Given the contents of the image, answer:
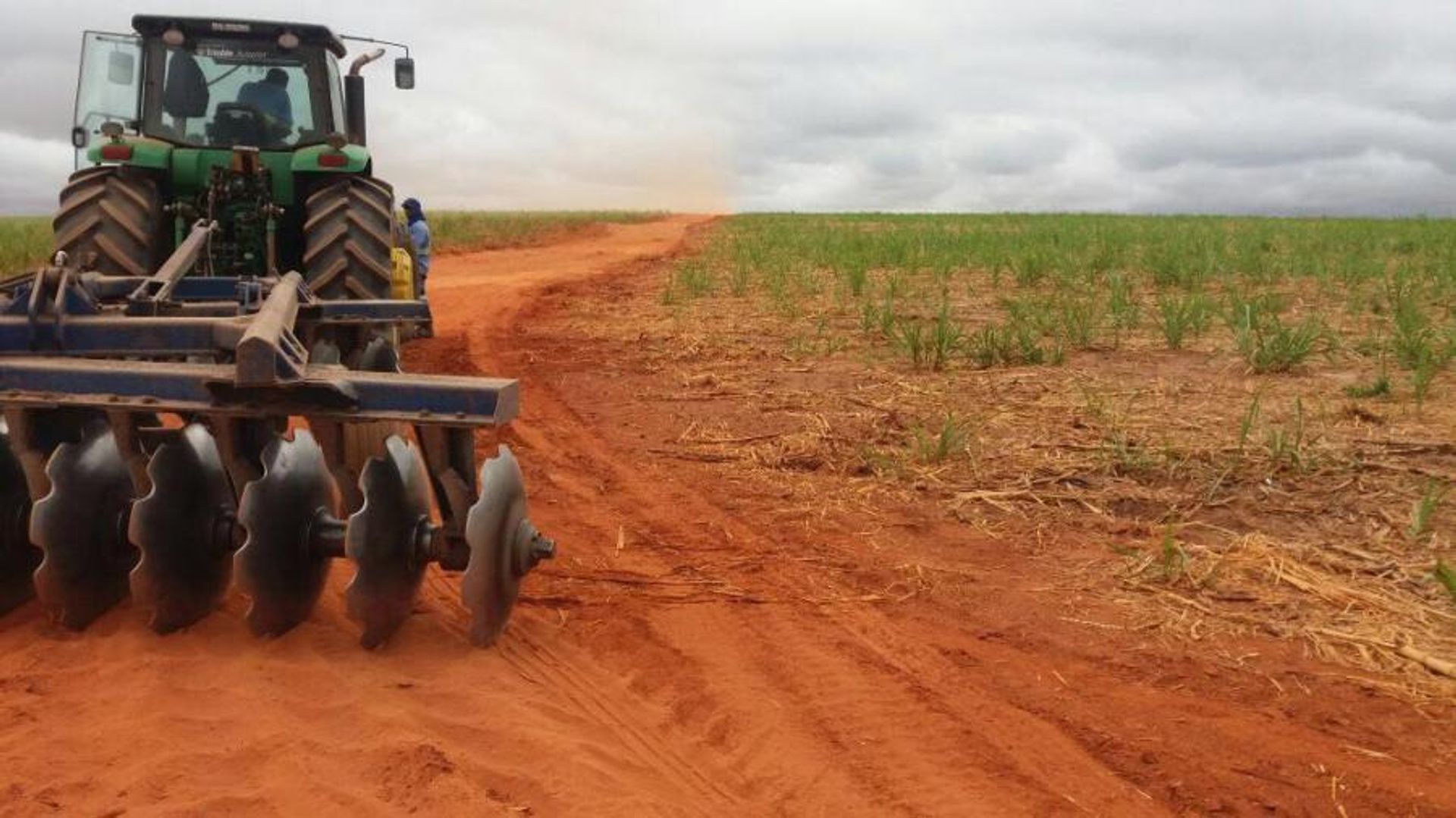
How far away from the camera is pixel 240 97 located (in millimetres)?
6832

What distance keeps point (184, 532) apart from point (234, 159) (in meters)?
3.60

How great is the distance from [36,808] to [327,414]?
1.03 meters

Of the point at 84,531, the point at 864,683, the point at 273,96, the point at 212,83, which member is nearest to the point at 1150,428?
the point at 864,683

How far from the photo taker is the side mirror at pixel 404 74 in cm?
723

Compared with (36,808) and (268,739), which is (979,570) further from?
(36,808)

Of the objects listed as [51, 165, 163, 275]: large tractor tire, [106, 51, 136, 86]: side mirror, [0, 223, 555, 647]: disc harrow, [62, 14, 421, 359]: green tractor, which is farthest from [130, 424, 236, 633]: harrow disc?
[106, 51, 136, 86]: side mirror

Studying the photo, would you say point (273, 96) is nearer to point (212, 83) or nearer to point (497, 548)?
point (212, 83)

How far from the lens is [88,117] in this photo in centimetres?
664

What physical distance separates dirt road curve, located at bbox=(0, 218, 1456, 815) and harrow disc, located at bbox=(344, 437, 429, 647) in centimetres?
10

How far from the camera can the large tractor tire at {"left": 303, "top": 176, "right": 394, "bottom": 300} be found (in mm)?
5895

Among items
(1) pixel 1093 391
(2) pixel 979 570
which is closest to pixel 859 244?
(1) pixel 1093 391

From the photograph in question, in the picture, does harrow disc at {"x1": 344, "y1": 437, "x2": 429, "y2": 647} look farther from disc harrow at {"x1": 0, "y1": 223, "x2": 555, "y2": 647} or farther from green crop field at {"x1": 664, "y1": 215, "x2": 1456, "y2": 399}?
green crop field at {"x1": 664, "y1": 215, "x2": 1456, "y2": 399}

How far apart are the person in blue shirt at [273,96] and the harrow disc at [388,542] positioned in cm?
462

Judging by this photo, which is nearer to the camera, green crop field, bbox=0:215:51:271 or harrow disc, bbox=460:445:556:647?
harrow disc, bbox=460:445:556:647
